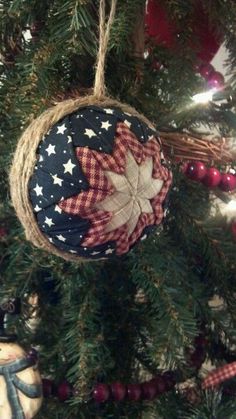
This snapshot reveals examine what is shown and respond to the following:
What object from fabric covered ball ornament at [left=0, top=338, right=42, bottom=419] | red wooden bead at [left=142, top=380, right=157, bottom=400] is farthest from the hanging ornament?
red wooden bead at [left=142, top=380, right=157, bottom=400]

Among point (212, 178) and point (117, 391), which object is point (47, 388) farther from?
point (212, 178)

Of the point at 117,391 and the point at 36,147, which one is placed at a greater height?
the point at 36,147

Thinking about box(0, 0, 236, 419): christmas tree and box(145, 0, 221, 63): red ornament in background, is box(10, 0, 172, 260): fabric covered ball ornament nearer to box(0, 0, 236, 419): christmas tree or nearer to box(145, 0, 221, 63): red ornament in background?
box(0, 0, 236, 419): christmas tree

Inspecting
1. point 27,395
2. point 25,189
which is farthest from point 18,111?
point 27,395

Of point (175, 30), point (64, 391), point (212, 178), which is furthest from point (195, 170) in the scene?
point (64, 391)

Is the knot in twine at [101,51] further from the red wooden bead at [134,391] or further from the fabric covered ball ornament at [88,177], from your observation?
the red wooden bead at [134,391]

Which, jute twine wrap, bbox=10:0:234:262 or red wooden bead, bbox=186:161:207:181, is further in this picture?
red wooden bead, bbox=186:161:207:181

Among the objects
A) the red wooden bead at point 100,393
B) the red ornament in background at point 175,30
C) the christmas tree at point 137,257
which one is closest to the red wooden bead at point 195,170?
the christmas tree at point 137,257
